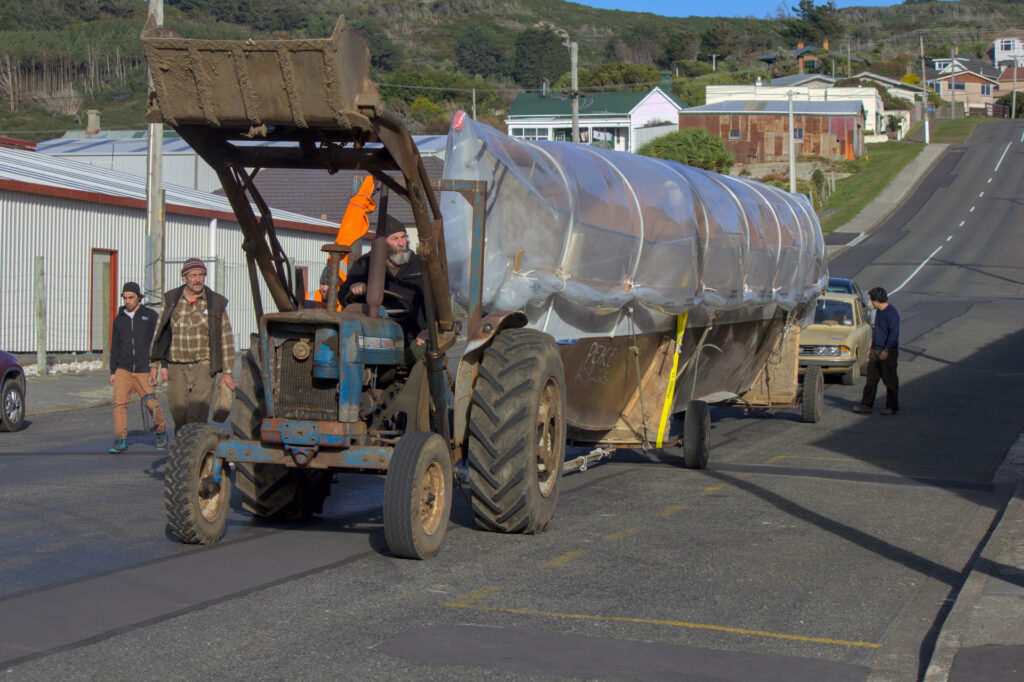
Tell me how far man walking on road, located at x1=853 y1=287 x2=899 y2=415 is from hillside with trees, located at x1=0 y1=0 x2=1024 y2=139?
165ft

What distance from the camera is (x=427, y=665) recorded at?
5.70m

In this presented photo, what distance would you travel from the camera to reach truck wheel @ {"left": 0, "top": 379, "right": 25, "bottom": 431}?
50.9ft

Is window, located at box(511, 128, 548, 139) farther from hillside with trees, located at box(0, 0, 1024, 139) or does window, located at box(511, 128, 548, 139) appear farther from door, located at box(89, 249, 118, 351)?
door, located at box(89, 249, 118, 351)

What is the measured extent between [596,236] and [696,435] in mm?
3063

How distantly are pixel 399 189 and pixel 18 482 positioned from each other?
17.4ft

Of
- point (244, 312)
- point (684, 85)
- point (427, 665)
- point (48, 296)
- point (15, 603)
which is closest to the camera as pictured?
point (427, 665)

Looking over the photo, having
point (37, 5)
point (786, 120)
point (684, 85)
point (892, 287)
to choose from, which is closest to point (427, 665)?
point (892, 287)

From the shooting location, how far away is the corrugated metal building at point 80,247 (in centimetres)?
2347

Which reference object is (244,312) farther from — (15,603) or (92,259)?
(15,603)

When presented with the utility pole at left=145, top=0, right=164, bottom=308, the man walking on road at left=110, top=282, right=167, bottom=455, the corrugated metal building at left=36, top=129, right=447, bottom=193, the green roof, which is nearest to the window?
the green roof

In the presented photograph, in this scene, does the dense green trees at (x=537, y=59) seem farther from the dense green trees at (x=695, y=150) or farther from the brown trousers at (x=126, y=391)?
the brown trousers at (x=126, y=391)

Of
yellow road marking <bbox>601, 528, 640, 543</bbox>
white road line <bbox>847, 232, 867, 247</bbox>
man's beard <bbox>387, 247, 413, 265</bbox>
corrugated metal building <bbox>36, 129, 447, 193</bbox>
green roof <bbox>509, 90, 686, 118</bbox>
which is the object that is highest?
green roof <bbox>509, 90, 686, 118</bbox>

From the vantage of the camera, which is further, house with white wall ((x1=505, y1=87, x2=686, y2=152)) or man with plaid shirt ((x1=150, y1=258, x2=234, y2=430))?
house with white wall ((x1=505, y1=87, x2=686, y2=152))

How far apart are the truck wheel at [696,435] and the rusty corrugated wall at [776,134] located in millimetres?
80661
